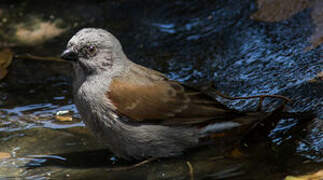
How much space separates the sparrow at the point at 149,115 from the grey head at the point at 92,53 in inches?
0.7

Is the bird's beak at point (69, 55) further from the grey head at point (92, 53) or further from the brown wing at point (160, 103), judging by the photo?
the brown wing at point (160, 103)

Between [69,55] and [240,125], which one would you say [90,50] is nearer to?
[69,55]

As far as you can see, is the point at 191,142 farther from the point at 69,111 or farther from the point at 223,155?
the point at 69,111

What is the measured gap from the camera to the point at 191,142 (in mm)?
4242

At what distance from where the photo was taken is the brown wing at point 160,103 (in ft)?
13.7

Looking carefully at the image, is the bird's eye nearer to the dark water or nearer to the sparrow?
the sparrow

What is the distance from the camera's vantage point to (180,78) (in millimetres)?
5711

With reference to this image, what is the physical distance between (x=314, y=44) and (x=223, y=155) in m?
1.95

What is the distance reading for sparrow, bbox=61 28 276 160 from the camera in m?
4.17

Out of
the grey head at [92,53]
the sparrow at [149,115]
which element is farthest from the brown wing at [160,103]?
the grey head at [92,53]

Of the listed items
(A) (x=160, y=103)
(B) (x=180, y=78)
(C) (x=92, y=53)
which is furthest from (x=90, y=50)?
(B) (x=180, y=78)

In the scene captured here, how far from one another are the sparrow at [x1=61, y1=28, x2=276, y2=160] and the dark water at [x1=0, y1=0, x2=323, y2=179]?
0.51 ft

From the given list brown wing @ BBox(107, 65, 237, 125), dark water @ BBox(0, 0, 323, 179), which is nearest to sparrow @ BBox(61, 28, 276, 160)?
brown wing @ BBox(107, 65, 237, 125)

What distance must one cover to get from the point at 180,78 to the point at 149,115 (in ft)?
5.23
